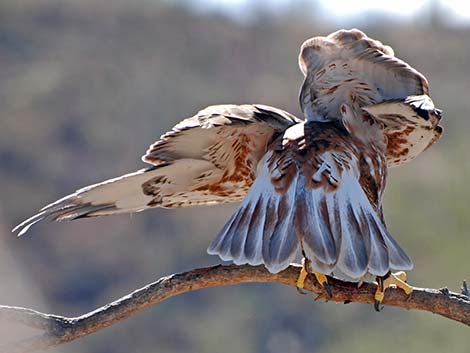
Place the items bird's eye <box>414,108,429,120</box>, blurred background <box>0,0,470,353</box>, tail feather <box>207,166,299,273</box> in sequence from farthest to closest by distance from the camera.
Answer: blurred background <box>0,0,470,353</box> < bird's eye <box>414,108,429,120</box> < tail feather <box>207,166,299,273</box>

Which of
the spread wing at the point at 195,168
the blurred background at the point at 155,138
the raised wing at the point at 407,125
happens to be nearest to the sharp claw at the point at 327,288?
the spread wing at the point at 195,168

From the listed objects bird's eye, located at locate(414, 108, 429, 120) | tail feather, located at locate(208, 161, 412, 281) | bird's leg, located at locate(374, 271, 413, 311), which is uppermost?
bird's eye, located at locate(414, 108, 429, 120)

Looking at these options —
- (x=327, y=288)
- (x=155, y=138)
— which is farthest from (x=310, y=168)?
(x=155, y=138)

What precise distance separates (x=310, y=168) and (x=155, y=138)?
75.8 feet

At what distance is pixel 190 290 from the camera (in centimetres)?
Answer: 467

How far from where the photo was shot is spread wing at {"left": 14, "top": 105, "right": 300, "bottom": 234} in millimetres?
5301

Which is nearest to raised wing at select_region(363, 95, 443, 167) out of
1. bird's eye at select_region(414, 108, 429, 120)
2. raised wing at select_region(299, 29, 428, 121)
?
bird's eye at select_region(414, 108, 429, 120)

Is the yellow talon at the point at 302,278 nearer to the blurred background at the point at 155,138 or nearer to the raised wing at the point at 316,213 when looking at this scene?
the raised wing at the point at 316,213

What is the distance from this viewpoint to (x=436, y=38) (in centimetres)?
3275

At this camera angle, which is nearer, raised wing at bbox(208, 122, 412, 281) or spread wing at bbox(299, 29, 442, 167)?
raised wing at bbox(208, 122, 412, 281)

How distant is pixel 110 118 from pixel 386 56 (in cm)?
2446

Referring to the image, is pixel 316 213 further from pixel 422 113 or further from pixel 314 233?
pixel 422 113

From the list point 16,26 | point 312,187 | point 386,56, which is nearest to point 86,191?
point 312,187

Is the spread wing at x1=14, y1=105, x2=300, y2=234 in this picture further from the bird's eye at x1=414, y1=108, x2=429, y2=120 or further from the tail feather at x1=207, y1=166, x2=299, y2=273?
the bird's eye at x1=414, y1=108, x2=429, y2=120
